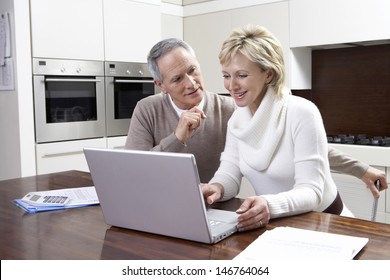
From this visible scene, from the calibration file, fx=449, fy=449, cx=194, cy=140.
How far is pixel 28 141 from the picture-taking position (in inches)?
112

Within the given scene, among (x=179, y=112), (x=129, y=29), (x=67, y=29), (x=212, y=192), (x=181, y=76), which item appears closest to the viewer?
(x=212, y=192)


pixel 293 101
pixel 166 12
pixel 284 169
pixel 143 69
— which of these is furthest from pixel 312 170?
pixel 166 12

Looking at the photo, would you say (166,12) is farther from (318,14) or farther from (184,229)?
(184,229)

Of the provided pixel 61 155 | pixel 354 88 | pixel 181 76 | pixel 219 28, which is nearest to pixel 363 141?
pixel 354 88

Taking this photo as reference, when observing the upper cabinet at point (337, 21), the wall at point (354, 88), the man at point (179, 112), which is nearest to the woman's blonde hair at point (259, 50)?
the man at point (179, 112)

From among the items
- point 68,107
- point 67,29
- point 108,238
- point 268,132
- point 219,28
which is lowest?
point 108,238

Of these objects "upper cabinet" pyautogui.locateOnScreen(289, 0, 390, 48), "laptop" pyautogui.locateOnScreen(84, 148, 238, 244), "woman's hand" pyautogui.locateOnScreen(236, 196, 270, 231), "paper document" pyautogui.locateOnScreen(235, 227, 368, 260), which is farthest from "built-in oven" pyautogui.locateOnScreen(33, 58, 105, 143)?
"paper document" pyautogui.locateOnScreen(235, 227, 368, 260)

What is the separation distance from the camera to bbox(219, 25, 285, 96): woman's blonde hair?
1.47 m

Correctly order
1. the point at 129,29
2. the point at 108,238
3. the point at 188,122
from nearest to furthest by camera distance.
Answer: the point at 108,238
the point at 188,122
the point at 129,29

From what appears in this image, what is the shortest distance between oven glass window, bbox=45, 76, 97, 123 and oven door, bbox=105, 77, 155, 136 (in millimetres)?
126

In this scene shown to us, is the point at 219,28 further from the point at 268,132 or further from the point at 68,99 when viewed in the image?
the point at 268,132

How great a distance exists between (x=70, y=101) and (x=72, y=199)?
5.53 ft

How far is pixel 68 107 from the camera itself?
3.07m

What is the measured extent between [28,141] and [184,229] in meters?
2.06
